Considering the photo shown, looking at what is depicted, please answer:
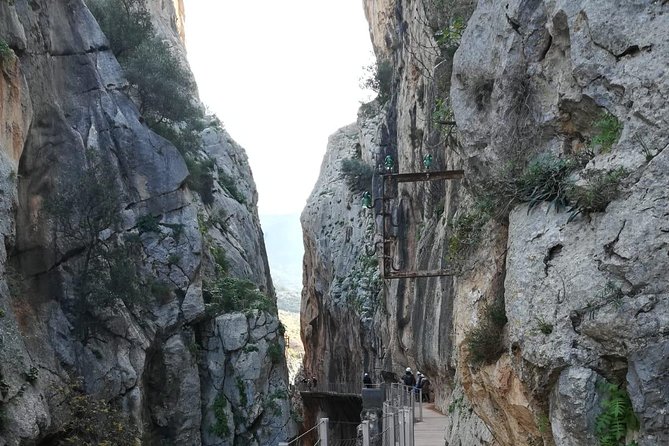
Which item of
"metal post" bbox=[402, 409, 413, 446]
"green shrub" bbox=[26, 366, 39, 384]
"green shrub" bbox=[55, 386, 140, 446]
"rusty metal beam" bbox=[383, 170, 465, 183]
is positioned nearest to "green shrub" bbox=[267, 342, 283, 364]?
"green shrub" bbox=[55, 386, 140, 446]

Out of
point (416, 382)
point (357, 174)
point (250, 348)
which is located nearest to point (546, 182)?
point (416, 382)

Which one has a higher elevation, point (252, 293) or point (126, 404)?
point (252, 293)

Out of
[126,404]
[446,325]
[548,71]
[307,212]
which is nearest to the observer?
[548,71]

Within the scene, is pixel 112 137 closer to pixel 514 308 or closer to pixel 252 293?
pixel 252 293

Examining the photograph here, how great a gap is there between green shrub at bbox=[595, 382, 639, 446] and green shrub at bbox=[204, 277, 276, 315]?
22802 millimetres

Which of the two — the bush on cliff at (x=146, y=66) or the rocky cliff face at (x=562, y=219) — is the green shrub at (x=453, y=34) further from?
the bush on cliff at (x=146, y=66)

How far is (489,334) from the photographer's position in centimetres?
968

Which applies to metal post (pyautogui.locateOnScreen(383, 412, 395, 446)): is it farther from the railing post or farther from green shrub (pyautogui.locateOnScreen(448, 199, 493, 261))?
green shrub (pyautogui.locateOnScreen(448, 199, 493, 261))

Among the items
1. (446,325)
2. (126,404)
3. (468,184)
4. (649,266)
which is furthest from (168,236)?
(649,266)

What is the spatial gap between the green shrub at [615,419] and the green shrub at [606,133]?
8.90 feet

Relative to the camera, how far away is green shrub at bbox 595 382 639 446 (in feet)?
23.0

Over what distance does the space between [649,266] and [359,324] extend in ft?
103

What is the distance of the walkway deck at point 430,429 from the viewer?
1642 cm

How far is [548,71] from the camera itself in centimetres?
985
